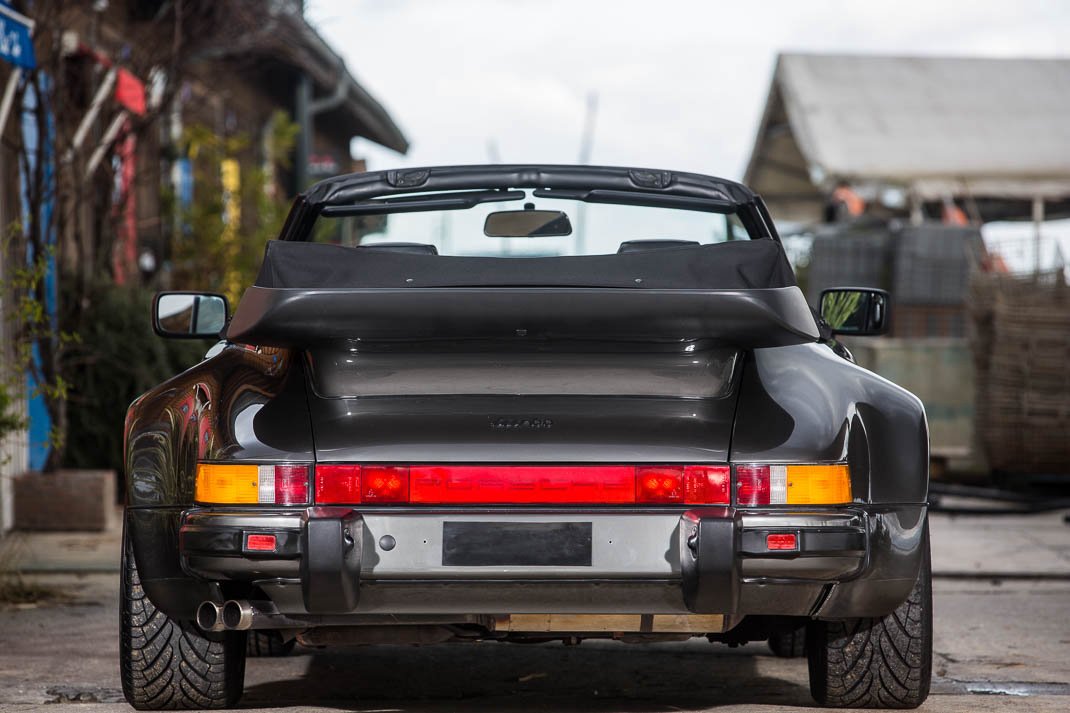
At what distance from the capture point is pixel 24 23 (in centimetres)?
830

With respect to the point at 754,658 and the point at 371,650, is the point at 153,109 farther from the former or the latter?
the point at 754,658

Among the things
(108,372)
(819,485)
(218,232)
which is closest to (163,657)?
(819,485)

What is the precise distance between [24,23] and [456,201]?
13.7 feet

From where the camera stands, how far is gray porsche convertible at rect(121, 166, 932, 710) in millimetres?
3861

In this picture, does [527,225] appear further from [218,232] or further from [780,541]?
[218,232]

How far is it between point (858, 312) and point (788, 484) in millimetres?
1425

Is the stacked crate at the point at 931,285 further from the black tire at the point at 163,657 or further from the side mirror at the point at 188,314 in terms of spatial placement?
the black tire at the point at 163,657

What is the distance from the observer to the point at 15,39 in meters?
8.23

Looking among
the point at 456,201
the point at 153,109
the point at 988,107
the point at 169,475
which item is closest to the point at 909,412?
the point at 456,201

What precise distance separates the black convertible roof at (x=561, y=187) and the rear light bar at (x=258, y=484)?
120 cm

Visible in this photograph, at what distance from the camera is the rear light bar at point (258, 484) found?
3930mm

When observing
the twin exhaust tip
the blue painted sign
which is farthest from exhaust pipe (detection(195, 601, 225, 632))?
the blue painted sign

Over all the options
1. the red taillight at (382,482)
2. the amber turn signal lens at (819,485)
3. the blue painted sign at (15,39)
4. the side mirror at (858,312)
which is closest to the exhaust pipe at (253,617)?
the red taillight at (382,482)

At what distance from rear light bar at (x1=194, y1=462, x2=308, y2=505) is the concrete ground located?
0.93 meters
